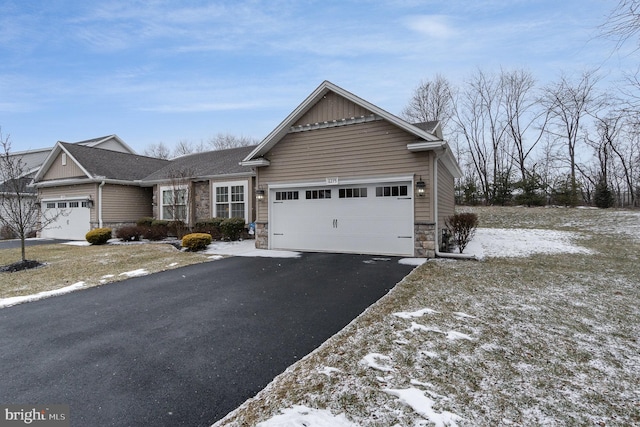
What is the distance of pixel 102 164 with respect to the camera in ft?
53.8

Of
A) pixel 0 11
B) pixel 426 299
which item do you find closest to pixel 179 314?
A: pixel 426 299

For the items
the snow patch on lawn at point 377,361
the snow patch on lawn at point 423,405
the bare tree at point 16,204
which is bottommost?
the snow patch on lawn at point 377,361

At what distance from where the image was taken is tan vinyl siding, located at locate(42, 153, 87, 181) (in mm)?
15668

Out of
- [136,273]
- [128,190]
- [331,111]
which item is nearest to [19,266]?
[136,273]

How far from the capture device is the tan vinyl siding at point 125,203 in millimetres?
15297

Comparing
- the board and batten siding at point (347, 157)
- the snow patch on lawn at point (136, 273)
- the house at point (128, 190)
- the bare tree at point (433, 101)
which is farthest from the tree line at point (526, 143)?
the snow patch on lawn at point (136, 273)

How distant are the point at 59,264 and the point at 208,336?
7880 mm

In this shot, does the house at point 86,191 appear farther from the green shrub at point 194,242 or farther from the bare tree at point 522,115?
the bare tree at point 522,115

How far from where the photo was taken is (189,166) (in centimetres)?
1692

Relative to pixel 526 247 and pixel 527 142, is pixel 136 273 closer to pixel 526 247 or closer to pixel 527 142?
pixel 526 247

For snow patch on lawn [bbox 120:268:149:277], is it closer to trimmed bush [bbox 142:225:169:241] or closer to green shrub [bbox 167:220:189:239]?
green shrub [bbox 167:220:189:239]

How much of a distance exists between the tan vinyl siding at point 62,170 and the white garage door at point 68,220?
1372 millimetres

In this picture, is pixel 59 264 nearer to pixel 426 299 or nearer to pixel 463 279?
pixel 426 299

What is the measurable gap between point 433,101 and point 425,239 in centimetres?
2432
